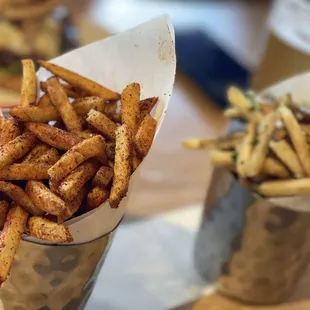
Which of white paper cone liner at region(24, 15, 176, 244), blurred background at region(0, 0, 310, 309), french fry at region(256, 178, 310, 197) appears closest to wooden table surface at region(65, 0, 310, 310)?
blurred background at region(0, 0, 310, 309)

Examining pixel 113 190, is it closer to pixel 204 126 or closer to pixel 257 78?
pixel 204 126

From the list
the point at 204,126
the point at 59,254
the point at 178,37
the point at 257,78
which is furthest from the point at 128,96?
the point at 178,37

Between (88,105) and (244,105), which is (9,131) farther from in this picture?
(244,105)

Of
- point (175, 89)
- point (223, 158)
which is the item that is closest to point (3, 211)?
point (223, 158)

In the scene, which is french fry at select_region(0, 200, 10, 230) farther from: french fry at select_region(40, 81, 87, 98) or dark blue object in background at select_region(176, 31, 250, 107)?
dark blue object in background at select_region(176, 31, 250, 107)

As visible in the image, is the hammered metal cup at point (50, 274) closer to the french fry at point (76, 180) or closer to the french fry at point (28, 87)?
the french fry at point (76, 180)
